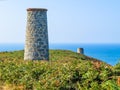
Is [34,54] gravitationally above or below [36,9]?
below

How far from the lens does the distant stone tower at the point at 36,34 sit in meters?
29.6

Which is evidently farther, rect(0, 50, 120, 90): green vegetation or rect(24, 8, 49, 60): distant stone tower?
rect(24, 8, 49, 60): distant stone tower

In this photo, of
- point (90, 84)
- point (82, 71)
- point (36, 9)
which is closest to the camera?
point (90, 84)

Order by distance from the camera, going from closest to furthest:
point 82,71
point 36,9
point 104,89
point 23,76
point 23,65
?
point 104,89
point 82,71
point 23,76
point 23,65
point 36,9

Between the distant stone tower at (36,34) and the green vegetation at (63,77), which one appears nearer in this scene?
the green vegetation at (63,77)

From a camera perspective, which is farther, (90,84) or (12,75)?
(12,75)

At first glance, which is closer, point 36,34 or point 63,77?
point 63,77

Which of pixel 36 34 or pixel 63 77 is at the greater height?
pixel 36 34

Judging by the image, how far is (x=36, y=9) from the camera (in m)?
29.5

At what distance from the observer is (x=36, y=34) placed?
2980 centimetres

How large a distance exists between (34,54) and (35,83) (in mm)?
14159

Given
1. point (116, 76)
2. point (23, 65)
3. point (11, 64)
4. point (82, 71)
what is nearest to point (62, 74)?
point (82, 71)

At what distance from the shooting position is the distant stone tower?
29578mm

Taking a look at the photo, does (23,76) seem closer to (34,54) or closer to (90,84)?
(90,84)
